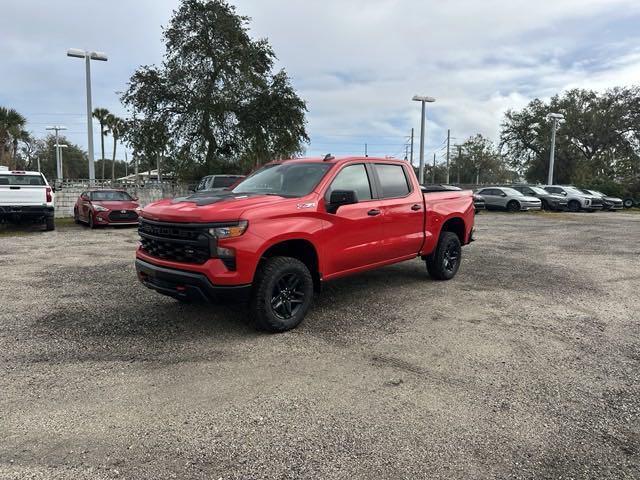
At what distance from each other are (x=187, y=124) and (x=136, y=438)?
2692 centimetres

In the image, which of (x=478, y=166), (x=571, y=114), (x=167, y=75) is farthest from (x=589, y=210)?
(x=478, y=166)

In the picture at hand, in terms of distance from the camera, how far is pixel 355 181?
19.0 feet

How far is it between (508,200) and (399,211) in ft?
74.2

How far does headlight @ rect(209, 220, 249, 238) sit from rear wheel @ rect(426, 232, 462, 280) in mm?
3810

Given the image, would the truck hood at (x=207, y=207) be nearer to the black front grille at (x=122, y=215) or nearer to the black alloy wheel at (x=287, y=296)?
the black alloy wheel at (x=287, y=296)

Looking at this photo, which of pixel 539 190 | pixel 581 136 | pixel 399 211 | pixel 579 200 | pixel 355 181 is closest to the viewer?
pixel 355 181

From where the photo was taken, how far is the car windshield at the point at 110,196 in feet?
52.2

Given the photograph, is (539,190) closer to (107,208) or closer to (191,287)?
(107,208)

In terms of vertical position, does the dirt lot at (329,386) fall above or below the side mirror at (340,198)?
below

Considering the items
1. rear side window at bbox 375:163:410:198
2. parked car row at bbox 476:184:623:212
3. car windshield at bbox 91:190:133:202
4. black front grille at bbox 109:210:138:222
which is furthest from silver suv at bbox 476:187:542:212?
rear side window at bbox 375:163:410:198

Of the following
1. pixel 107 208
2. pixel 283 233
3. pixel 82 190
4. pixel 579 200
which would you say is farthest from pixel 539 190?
pixel 283 233

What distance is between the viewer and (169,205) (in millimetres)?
4902

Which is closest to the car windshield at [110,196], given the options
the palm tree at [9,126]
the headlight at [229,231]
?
the headlight at [229,231]

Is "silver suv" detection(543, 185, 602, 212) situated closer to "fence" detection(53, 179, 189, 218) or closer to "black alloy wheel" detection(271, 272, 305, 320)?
"fence" detection(53, 179, 189, 218)
